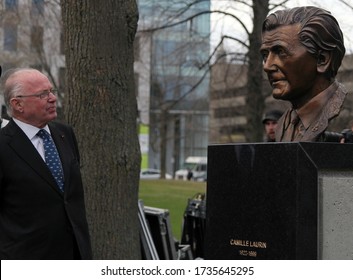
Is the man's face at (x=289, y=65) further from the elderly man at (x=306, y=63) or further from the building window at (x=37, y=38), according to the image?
the building window at (x=37, y=38)

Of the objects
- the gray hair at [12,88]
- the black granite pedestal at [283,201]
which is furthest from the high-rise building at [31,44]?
the black granite pedestal at [283,201]

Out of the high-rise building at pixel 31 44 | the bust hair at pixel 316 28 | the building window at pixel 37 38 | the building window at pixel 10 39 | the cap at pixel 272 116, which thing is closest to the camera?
the bust hair at pixel 316 28

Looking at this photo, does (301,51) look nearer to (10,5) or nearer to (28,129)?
(28,129)

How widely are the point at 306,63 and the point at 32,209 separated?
6.87ft

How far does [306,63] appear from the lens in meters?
4.84

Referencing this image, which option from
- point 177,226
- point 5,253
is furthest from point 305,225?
point 177,226

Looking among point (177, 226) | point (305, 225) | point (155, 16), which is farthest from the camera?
point (155, 16)

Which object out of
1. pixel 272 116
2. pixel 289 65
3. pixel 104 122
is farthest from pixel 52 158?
pixel 272 116

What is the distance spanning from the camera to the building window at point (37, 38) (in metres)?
22.2

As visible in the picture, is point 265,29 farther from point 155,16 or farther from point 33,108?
point 155,16

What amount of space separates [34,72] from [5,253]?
1229 millimetres

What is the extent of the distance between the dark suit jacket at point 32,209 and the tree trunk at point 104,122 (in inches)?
84.5

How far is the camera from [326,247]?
4.51m

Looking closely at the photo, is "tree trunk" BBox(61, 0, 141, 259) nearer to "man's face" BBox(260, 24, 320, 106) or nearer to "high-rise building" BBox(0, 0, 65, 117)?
"man's face" BBox(260, 24, 320, 106)
